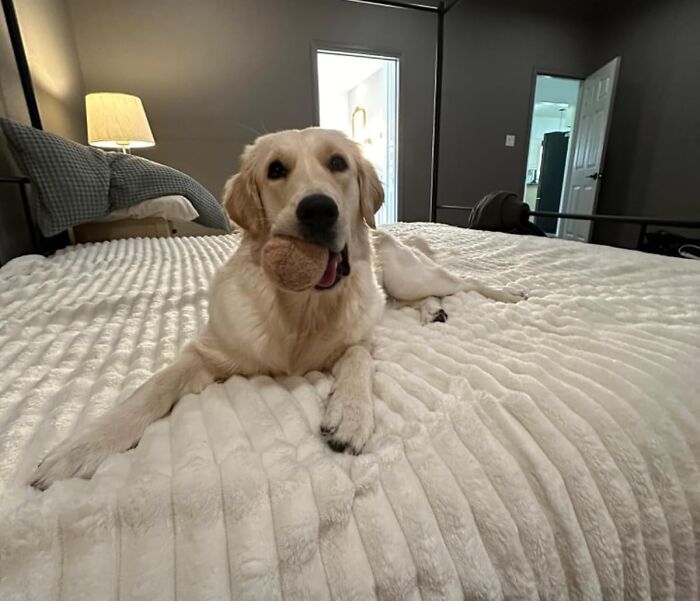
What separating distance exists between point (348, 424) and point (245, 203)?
2.11 feet

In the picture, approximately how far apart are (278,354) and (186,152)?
3820 millimetres

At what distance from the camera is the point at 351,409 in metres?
0.52

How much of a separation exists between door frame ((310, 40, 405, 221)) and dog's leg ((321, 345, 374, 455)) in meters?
3.94

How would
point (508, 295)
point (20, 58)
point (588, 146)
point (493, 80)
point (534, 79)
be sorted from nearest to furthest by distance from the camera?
point (508, 295), point (20, 58), point (493, 80), point (534, 79), point (588, 146)

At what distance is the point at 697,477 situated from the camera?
483mm

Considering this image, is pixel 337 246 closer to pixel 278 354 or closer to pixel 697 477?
Answer: pixel 278 354

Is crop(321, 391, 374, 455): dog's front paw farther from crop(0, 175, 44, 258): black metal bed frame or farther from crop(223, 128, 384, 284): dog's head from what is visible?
crop(0, 175, 44, 258): black metal bed frame

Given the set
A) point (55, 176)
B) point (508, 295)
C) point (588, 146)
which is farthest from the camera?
point (588, 146)

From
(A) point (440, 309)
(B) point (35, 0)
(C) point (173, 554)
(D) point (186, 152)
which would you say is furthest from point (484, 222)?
(B) point (35, 0)

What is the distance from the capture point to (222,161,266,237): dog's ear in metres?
0.89

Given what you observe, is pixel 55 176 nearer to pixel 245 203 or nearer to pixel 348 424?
pixel 245 203

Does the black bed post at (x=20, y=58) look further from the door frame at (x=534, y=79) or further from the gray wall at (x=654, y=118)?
the gray wall at (x=654, y=118)

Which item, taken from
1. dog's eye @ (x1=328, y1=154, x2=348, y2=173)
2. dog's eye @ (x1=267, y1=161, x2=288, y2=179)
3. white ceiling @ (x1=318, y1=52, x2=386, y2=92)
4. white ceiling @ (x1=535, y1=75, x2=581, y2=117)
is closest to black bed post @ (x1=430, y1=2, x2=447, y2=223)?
dog's eye @ (x1=328, y1=154, x2=348, y2=173)

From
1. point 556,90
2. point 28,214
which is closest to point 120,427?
point 28,214
